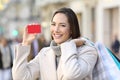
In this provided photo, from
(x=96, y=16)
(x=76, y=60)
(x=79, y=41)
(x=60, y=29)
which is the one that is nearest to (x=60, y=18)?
(x=60, y=29)

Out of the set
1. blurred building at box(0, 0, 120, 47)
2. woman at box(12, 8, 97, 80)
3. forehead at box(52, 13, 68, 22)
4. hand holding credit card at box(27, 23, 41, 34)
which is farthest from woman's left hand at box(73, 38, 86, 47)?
blurred building at box(0, 0, 120, 47)

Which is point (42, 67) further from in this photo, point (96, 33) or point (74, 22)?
point (96, 33)

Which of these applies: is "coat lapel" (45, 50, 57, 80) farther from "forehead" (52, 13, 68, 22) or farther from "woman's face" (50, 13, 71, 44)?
"forehead" (52, 13, 68, 22)

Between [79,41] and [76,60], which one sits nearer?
[76,60]

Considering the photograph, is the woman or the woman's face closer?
the woman

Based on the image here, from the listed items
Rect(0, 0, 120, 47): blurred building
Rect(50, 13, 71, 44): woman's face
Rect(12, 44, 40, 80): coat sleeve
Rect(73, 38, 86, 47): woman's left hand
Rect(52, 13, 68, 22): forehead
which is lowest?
Rect(0, 0, 120, 47): blurred building

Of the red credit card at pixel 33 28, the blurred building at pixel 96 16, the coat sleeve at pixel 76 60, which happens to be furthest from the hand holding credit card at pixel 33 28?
the blurred building at pixel 96 16

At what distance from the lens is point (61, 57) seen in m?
3.84

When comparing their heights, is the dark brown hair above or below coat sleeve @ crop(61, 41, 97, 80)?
above

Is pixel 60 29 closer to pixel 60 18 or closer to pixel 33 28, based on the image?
pixel 60 18

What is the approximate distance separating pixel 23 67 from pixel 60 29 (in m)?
0.42

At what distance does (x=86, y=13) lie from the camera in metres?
31.0

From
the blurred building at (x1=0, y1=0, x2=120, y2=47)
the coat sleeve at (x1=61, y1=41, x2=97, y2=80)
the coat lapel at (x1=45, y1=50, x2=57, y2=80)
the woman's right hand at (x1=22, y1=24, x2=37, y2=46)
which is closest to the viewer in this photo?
the coat sleeve at (x1=61, y1=41, x2=97, y2=80)

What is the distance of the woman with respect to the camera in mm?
3756
